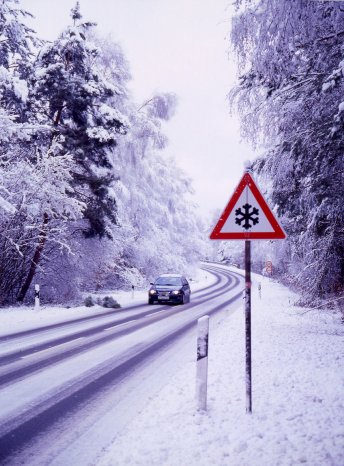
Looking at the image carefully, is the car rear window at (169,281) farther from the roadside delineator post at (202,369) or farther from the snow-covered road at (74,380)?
the roadside delineator post at (202,369)

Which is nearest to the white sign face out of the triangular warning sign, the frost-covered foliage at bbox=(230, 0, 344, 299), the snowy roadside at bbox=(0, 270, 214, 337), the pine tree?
the triangular warning sign

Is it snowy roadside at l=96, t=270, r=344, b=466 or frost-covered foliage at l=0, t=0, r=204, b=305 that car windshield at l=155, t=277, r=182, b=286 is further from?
snowy roadside at l=96, t=270, r=344, b=466

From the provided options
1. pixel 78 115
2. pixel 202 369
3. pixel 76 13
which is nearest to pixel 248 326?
pixel 202 369

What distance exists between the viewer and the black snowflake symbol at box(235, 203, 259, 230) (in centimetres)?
474

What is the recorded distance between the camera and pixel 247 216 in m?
4.77

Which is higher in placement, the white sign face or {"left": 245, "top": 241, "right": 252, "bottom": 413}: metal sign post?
the white sign face

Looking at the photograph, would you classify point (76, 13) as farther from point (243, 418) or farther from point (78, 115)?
point (243, 418)

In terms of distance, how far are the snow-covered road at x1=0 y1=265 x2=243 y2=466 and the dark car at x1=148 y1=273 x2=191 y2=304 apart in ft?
25.9

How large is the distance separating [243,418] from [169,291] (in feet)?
52.2

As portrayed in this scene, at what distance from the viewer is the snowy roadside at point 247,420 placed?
3.60 m

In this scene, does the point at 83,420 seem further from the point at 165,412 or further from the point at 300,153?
the point at 300,153

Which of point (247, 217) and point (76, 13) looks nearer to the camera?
point (247, 217)

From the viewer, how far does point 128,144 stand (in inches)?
1085

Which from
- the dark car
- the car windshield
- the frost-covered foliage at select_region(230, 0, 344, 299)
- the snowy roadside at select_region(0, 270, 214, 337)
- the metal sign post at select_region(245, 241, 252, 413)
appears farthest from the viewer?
the car windshield
